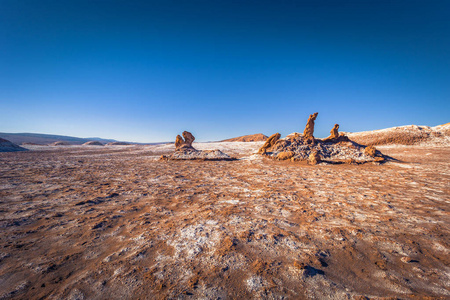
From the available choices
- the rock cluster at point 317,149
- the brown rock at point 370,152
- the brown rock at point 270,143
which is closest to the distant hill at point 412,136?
the rock cluster at point 317,149

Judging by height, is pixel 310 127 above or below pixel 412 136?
below

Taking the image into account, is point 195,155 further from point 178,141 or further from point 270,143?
point 270,143

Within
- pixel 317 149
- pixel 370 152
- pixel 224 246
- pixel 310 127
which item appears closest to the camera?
pixel 224 246

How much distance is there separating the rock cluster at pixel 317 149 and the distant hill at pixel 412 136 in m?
21.4

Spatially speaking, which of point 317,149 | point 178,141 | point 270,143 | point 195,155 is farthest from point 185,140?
point 317,149

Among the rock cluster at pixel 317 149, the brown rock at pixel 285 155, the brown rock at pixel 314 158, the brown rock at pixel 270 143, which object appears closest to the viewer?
the brown rock at pixel 314 158

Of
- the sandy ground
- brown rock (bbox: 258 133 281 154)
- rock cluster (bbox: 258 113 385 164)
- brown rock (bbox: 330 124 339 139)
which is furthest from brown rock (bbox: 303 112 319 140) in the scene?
the sandy ground

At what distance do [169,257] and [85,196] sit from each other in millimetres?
4106

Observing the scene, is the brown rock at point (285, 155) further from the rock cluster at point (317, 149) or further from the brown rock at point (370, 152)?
the brown rock at point (370, 152)

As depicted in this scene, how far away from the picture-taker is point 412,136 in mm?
26656

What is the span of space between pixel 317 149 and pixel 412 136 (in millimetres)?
25782

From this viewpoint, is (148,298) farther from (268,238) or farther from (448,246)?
(448,246)

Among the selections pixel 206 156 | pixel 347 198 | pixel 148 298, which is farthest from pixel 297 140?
pixel 148 298

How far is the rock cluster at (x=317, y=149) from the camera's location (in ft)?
38.5
